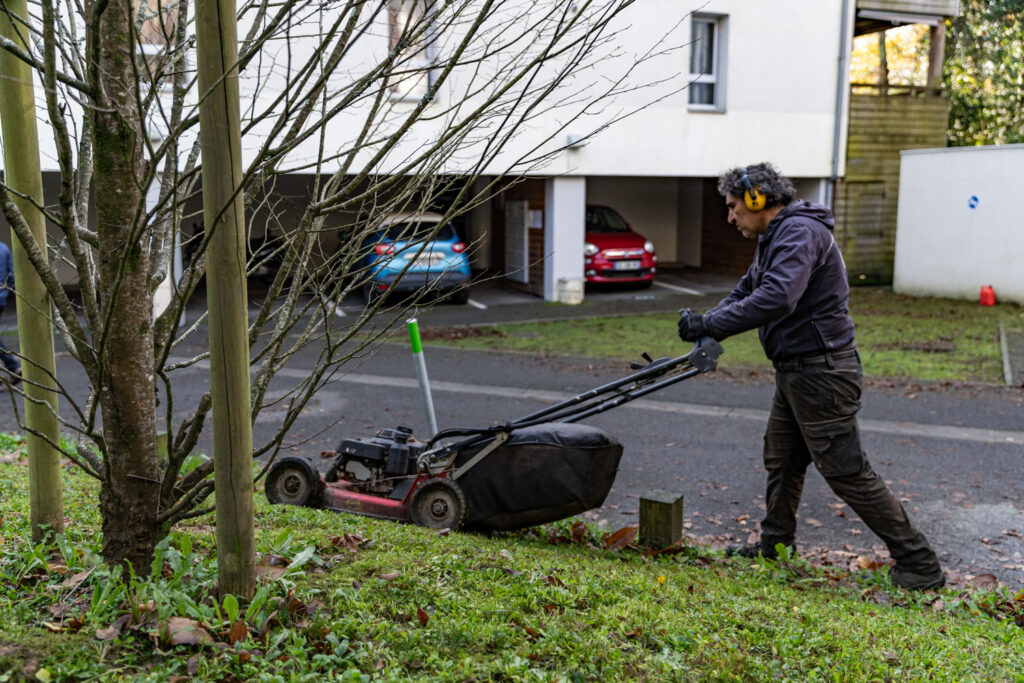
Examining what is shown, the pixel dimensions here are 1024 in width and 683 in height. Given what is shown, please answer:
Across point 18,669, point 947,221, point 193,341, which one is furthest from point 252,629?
point 947,221

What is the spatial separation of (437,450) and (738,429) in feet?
13.9

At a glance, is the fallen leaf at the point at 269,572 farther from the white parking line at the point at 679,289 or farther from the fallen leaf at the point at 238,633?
the white parking line at the point at 679,289

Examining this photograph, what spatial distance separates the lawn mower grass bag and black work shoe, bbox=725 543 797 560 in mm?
985

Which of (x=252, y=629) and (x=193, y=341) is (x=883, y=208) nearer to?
(x=193, y=341)

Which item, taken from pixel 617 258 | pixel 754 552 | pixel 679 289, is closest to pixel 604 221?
pixel 617 258

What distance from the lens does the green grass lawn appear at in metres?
11.7

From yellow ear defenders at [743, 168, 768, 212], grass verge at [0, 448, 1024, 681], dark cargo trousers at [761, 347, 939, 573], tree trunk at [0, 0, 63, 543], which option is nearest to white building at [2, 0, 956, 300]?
yellow ear defenders at [743, 168, 768, 212]

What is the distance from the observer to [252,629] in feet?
10.3

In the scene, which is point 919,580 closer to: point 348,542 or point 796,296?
point 796,296

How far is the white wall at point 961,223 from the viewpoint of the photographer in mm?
17328

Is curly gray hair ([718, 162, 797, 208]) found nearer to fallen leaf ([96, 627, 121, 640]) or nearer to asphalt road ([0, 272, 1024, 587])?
asphalt road ([0, 272, 1024, 587])

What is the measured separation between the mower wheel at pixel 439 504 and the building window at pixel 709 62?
51.7ft

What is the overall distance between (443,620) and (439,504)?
1.60m

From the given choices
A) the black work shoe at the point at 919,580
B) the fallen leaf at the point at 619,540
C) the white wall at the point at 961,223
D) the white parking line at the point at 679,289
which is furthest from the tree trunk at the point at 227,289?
the white parking line at the point at 679,289
